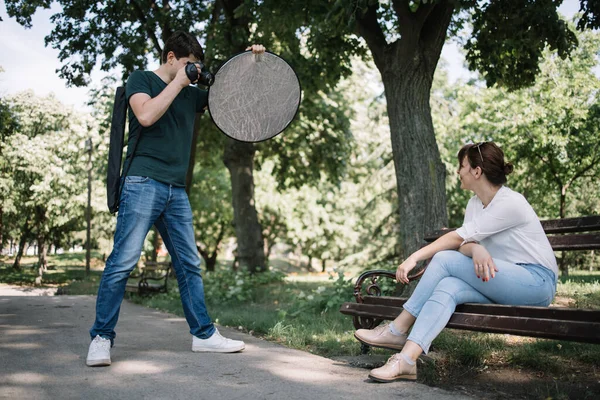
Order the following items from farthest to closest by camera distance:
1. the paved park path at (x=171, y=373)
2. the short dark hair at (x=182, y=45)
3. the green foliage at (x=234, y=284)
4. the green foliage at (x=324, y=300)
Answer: the green foliage at (x=234, y=284) < the green foliage at (x=324, y=300) < the short dark hair at (x=182, y=45) < the paved park path at (x=171, y=373)

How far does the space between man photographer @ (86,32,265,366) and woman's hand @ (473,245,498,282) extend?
1.95m

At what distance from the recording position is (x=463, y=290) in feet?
11.5

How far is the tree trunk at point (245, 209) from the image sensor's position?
593 inches

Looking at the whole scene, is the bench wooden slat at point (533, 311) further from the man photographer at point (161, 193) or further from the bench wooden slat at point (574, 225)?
the man photographer at point (161, 193)

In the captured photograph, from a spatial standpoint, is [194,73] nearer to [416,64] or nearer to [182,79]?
[182,79]

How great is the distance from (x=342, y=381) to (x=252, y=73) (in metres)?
A: 2.52

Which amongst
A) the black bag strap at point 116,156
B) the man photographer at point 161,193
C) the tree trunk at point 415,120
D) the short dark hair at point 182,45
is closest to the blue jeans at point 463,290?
the man photographer at point 161,193

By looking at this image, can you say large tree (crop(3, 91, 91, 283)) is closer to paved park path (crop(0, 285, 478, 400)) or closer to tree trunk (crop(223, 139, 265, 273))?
tree trunk (crop(223, 139, 265, 273))

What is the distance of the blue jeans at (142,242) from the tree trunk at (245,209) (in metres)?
10.6

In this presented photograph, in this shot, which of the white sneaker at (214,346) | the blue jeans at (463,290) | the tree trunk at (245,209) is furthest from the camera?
the tree trunk at (245,209)

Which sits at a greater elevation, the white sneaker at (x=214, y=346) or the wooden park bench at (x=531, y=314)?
the wooden park bench at (x=531, y=314)

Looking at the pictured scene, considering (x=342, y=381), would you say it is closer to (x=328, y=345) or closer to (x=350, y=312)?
(x=350, y=312)

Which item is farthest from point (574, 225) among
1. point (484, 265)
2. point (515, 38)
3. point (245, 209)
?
point (245, 209)

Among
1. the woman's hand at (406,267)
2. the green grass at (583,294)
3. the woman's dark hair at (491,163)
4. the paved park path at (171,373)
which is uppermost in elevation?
the woman's dark hair at (491,163)
